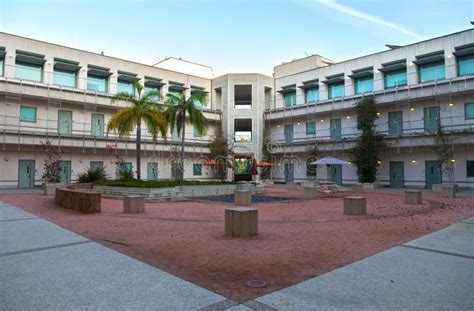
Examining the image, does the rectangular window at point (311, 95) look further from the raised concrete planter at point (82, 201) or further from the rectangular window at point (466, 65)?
the raised concrete planter at point (82, 201)

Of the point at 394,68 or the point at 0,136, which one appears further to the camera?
the point at 394,68

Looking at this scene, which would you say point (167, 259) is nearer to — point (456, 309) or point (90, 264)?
point (90, 264)

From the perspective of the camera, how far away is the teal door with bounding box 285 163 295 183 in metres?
39.2

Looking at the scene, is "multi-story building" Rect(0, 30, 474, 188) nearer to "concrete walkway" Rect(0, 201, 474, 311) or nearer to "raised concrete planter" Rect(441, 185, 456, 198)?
"raised concrete planter" Rect(441, 185, 456, 198)

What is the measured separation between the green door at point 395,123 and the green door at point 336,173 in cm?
640

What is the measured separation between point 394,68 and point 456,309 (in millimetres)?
31873

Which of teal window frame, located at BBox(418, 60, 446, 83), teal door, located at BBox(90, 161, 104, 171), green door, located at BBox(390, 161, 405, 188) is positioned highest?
teal window frame, located at BBox(418, 60, 446, 83)

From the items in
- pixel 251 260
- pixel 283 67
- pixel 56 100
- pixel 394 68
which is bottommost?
pixel 251 260

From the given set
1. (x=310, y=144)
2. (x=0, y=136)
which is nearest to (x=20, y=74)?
(x=0, y=136)

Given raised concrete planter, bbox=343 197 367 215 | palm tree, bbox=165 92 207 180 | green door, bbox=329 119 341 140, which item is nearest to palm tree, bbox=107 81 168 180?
palm tree, bbox=165 92 207 180

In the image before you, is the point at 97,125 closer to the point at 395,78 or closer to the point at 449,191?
the point at 395,78

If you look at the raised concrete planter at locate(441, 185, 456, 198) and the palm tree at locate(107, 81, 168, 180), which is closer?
the raised concrete planter at locate(441, 185, 456, 198)

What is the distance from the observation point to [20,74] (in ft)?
91.6

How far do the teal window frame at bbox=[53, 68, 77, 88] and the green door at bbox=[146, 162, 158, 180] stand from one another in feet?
36.3
